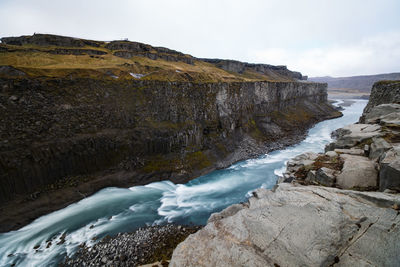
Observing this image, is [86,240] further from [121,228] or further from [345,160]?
[345,160]

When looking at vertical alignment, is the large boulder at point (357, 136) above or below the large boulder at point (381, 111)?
below

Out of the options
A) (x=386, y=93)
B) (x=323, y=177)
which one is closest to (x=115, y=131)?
(x=323, y=177)

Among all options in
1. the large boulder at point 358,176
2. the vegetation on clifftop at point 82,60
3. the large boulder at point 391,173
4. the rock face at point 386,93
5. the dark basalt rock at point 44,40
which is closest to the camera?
the large boulder at point 391,173

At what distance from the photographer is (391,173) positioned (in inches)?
402

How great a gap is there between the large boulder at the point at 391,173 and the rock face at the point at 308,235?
166 centimetres

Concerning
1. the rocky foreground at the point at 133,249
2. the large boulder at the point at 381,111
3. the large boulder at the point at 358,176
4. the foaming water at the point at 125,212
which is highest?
the large boulder at the point at 381,111

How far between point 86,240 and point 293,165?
82.2 ft

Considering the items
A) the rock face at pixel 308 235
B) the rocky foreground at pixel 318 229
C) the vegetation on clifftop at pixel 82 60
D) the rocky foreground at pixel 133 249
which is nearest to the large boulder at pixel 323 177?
the rocky foreground at pixel 318 229

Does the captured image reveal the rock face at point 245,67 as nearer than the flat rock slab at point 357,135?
No

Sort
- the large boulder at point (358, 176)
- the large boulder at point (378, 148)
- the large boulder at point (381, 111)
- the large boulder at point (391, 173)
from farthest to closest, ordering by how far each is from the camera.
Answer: the large boulder at point (381, 111) < the large boulder at point (378, 148) < the large boulder at point (358, 176) < the large boulder at point (391, 173)

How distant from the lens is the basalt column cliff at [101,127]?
24125mm

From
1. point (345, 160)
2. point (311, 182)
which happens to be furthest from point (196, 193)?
point (345, 160)

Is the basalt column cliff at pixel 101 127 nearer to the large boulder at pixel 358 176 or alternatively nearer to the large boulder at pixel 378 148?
the large boulder at pixel 358 176

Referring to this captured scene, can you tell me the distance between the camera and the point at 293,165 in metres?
19.7
